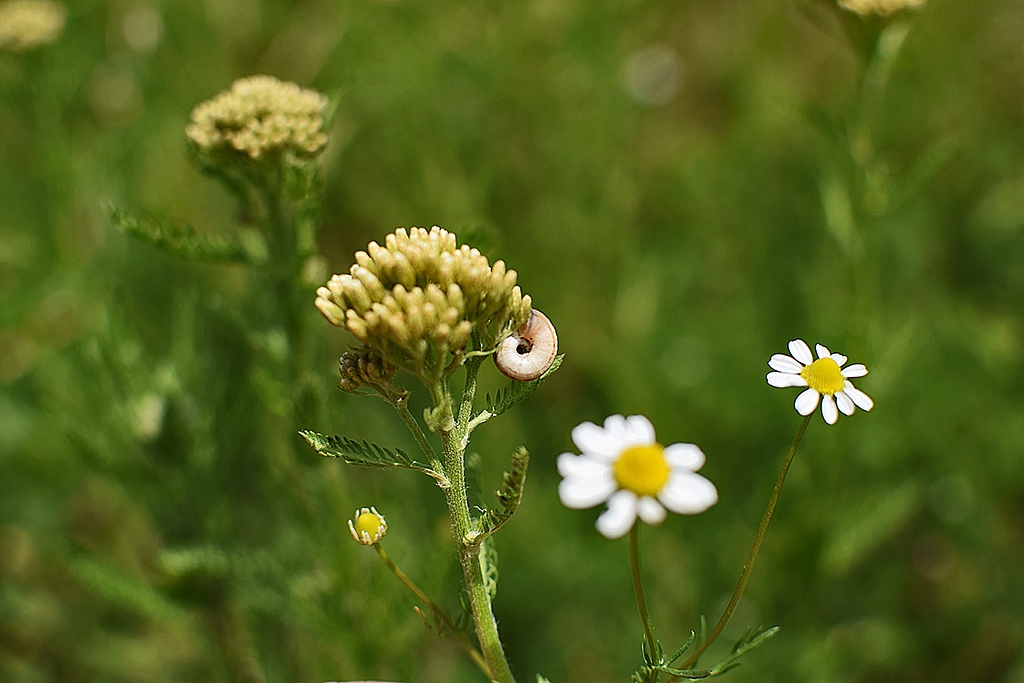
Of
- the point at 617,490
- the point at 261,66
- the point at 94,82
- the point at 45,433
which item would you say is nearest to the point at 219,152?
the point at 617,490

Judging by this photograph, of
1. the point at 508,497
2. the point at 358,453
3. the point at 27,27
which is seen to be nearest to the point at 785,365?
the point at 508,497

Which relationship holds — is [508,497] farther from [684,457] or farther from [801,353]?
[801,353]

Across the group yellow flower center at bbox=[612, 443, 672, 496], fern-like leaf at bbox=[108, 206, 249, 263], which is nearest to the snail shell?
yellow flower center at bbox=[612, 443, 672, 496]

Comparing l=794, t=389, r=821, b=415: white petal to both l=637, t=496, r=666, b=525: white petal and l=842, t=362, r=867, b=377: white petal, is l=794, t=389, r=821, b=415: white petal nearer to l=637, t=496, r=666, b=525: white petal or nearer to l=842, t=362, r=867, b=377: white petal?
l=842, t=362, r=867, b=377: white petal

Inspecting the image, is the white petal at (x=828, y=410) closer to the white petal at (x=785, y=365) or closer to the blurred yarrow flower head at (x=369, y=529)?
the white petal at (x=785, y=365)

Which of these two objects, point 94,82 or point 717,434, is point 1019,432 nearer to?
point 717,434

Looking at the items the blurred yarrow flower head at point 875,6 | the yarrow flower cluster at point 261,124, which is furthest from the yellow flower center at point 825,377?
the blurred yarrow flower head at point 875,6
